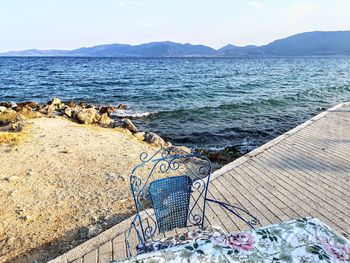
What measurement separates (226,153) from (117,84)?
89.7ft

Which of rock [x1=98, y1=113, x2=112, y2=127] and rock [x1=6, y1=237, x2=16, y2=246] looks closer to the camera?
rock [x1=6, y1=237, x2=16, y2=246]

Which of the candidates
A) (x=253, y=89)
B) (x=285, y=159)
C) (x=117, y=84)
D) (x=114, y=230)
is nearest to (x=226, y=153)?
(x=285, y=159)

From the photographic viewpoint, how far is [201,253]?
2559 millimetres

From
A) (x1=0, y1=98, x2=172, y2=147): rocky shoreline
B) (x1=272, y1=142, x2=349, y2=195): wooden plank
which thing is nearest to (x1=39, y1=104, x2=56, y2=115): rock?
(x1=0, y1=98, x2=172, y2=147): rocky shoreline

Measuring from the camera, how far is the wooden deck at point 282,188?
15.4 ft

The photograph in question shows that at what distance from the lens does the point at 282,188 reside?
6.20 m

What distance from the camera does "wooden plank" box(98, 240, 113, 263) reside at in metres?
4.23

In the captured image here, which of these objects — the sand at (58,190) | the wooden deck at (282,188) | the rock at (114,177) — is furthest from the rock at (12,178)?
the wooden deck at (282,188)

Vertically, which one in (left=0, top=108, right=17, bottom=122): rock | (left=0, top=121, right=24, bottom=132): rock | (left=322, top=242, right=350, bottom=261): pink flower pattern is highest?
(left=322, top=242, right=350, bottom=261): pink flower pattern

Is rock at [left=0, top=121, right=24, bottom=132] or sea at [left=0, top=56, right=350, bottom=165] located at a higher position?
rock at [left=0, top=121, right=24, bottom=132]

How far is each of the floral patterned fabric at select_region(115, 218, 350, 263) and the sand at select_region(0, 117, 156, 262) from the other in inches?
126

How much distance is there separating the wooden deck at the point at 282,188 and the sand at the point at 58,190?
1053mm

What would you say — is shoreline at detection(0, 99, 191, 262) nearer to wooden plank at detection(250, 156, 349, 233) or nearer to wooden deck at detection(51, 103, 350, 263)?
wooden deck at detection(51, 103, 350, 263)

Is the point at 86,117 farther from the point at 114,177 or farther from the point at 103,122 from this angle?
the point at 114,177
